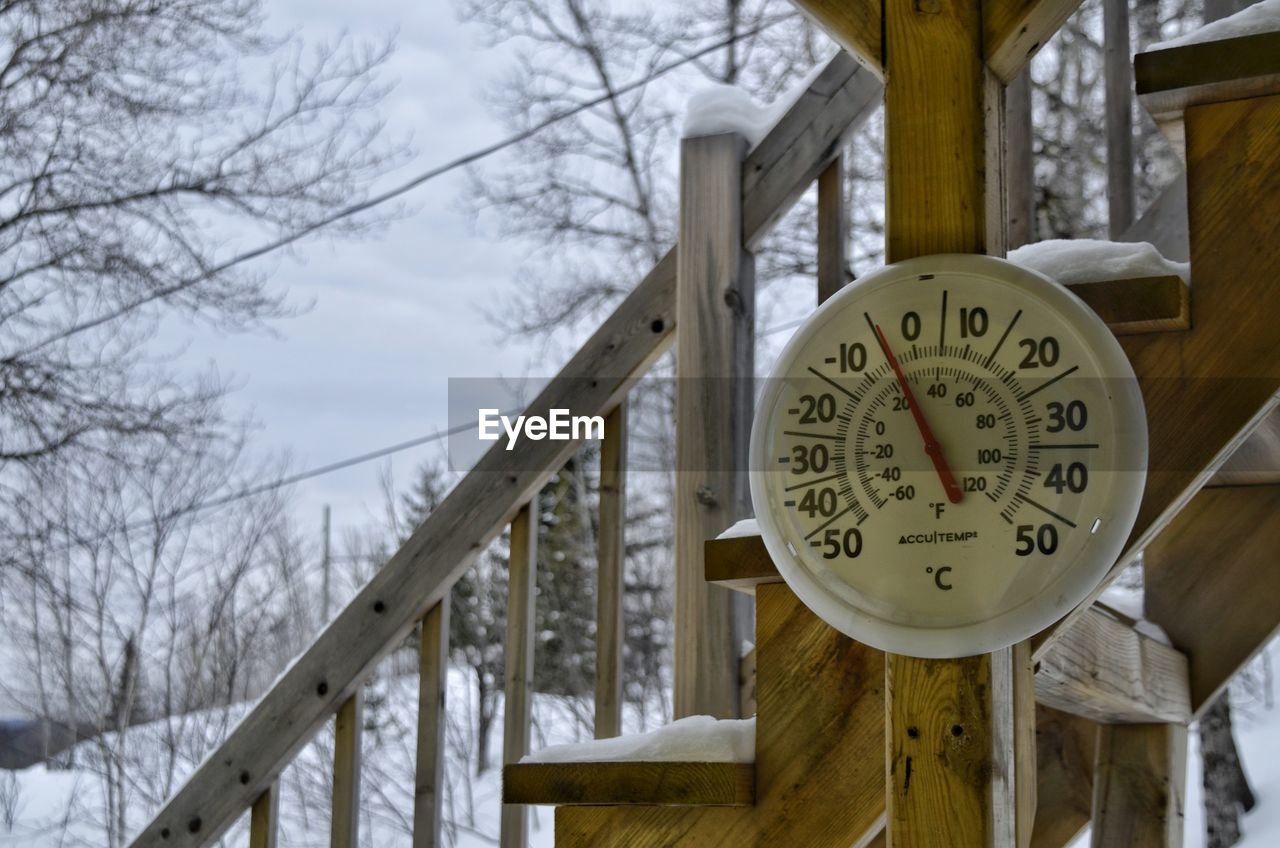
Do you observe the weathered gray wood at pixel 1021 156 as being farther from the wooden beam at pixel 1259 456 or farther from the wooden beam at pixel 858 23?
the wooden beam at pixel 858 23

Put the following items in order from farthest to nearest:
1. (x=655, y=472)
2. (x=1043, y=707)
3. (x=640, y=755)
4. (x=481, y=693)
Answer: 1. (x=655, y=472)
2. (x=481, y=693)
3. (x=1043, y=707)
4. (x=640, y=755)

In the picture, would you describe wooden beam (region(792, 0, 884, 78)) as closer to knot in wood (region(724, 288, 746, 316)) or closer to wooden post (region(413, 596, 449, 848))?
knot in wood (region(724, 288, 746, 316))

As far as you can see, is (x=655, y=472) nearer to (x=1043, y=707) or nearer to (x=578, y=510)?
(x=578, y=510)

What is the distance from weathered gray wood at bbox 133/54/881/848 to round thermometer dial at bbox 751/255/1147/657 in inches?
27.6

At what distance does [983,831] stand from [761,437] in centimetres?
36

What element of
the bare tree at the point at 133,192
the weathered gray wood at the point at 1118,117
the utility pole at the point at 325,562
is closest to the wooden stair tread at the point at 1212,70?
the weathered gray wood at the point at 1118,117

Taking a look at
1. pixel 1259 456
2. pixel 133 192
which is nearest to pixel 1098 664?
pixel 1259 456

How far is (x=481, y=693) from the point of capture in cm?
722

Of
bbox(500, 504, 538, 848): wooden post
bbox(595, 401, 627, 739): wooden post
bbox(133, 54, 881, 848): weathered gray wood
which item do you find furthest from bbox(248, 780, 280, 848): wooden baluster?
bbox(595, 401, 627, 739): wooden post

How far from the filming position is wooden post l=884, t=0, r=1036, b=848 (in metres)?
1.02

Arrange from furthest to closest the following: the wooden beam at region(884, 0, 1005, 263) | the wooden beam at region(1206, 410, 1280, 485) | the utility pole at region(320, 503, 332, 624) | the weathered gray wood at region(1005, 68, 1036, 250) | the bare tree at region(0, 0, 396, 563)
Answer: the utility pole at region(320, 503, 332, 624) < the bare tree at region(0, 0, 396, 563) < the weathered gray wood at region(1005, 68, 1036, 250) < the wooden beam at region(1206, 410, 1280, 485) < the wooden beam at region(884, 0, 1005, 263)

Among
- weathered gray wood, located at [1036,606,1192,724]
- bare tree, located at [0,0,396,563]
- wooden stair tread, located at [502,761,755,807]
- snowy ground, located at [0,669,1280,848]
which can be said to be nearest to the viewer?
wooden stair tread, located at [502,761,755,807]

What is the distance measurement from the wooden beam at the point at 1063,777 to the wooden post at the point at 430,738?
0.93 metres

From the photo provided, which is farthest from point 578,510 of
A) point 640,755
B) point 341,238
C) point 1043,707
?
point 640,755
